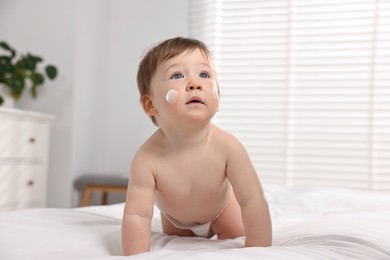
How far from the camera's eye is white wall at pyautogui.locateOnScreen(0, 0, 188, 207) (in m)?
3.35

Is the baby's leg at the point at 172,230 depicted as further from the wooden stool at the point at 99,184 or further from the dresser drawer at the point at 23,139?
the wooden stool at the point at 99,184

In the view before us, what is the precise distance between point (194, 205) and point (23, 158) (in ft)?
6.59

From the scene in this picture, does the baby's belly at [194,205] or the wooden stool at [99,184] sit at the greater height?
the baby's belly at [194,205]

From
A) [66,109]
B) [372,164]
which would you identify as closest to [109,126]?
[66,109]

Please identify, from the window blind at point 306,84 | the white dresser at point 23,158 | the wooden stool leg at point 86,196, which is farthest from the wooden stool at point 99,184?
the window blind at point 306,84

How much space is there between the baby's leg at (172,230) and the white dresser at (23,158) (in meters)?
1.67

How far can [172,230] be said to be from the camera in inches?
48.3

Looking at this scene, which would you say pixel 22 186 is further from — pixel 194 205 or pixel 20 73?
pixel 194 205

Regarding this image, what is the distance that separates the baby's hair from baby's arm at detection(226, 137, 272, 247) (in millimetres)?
215

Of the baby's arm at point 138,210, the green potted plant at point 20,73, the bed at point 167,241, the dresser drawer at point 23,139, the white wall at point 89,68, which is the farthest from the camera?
the white wall at point 89,68

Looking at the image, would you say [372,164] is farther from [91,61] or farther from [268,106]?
[91,61]

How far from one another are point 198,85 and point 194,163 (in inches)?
7.1

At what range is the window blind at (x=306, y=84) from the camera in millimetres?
3186

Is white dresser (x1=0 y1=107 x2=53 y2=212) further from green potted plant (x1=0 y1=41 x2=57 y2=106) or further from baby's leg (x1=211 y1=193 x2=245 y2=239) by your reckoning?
baby's leg (x1=211 y1=193 x2=245 y2=239)
